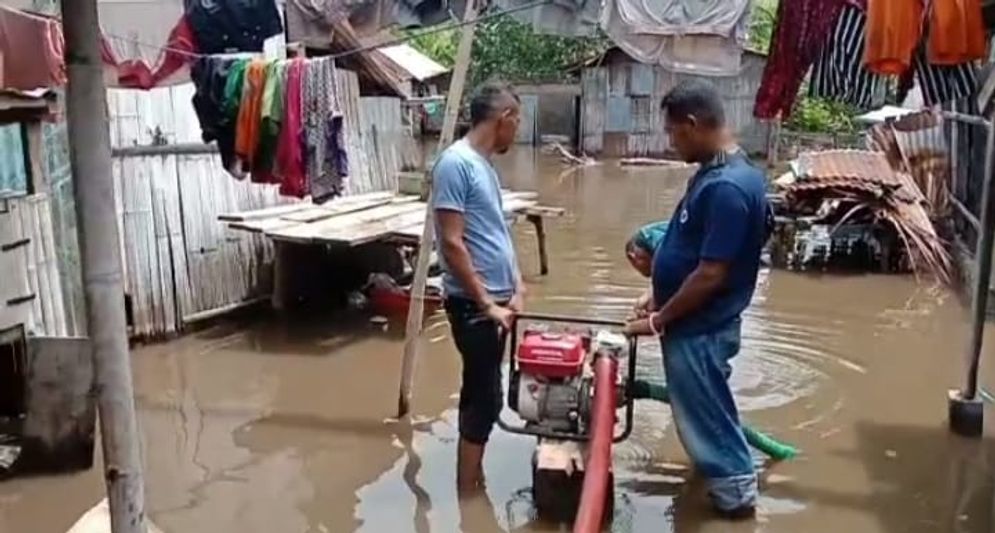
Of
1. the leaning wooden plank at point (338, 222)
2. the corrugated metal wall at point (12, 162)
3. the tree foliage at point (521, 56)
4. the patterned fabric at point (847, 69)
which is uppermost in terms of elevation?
the tree foliage at point (521, 56)

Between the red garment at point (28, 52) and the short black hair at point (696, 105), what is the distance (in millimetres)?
3050

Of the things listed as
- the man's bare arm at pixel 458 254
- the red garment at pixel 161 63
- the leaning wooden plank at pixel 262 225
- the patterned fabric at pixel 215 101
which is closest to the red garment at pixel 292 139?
the patterned fabric at pixel 215 101

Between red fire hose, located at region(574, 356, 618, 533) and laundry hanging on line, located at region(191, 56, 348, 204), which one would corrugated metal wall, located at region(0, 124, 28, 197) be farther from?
red fire hose, located at region(574, 356, 618, 533)

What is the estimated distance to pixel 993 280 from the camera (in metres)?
9.22

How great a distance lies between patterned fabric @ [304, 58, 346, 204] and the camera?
25.8 feet

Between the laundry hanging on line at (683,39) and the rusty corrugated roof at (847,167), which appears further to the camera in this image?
the rusty corrugated roof at (847,167)

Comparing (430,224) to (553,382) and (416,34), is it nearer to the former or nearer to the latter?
(416,34)

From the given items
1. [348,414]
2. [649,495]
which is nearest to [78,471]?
[348,414]

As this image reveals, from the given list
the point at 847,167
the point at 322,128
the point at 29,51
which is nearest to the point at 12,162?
the point at 29,51

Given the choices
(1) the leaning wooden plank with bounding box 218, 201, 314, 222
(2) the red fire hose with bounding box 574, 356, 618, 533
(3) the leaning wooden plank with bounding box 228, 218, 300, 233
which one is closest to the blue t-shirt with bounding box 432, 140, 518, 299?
(2) the red fire hose with bounding box 574, 356, 618, 533

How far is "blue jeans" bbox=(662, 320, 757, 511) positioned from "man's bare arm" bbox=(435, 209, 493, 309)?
Answer: 915 mm

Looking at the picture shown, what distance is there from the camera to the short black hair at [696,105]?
5.00 meters

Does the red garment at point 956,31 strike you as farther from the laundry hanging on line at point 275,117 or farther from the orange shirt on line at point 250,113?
the orange shirt on line at point 250,113

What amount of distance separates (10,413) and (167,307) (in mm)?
2410
